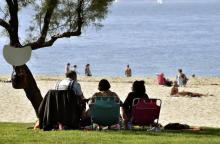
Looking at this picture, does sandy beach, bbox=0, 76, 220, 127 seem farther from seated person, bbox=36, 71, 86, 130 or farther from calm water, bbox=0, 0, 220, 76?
calm water, bbox=0, 0, 220, 76

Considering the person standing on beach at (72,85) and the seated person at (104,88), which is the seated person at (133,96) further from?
the person standing on beach at (72,85)

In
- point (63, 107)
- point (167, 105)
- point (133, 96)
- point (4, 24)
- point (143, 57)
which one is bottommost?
point (167, 105)

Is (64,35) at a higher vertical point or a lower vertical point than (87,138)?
higher

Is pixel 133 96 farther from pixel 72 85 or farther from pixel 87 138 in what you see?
pixel 87 138

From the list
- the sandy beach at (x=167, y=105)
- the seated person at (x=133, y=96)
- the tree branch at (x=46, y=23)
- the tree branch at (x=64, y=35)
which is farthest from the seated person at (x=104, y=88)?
the sandy beach at (x=167, y=105)

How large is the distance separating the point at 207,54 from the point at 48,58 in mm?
18080

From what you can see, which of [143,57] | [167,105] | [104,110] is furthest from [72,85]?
[143,57]

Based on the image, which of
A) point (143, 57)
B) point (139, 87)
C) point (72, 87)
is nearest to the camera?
point (72, 87)

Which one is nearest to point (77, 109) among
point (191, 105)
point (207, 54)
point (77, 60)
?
point (191, 105)

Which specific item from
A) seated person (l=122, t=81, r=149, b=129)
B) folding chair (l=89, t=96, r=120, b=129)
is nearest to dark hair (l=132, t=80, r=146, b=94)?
seated person (l=122, t=81, r=149, b=129)

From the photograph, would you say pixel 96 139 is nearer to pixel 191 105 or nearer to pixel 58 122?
pixel 58 122

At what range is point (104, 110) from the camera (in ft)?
42.8

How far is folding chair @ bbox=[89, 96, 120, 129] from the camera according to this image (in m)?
13.0

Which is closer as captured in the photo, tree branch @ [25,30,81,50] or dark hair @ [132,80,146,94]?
dark hair @ [132,80,146,94]
